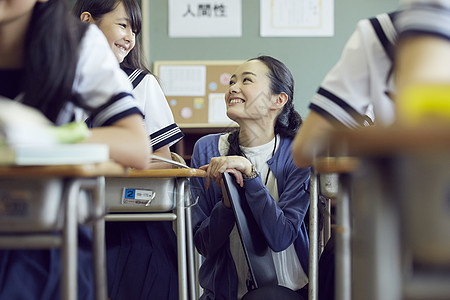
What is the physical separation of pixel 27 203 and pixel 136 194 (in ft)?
3.32

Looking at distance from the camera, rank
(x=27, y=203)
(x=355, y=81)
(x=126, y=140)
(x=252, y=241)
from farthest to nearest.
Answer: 1. (x=252, y=241)
2. (x=355, y=81)
3. (x=126, y=140)
4. (x=27, y=203)

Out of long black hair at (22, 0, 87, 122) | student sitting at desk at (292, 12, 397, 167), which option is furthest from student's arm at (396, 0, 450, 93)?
long black hair at (22, 0, 87, 122)

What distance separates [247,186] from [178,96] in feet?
8.60

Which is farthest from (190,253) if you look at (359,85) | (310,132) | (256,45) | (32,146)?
(256,45)

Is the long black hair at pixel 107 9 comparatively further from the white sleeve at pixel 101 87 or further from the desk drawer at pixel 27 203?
the desk drawer at pixel 27 203

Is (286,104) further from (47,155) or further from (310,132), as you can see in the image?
(47,155)

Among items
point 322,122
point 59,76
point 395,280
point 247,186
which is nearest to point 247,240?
point 247,186

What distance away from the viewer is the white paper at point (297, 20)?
15.2 feet

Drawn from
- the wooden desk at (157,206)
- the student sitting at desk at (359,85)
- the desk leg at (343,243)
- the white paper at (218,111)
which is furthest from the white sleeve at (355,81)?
the white paper at (218,111)

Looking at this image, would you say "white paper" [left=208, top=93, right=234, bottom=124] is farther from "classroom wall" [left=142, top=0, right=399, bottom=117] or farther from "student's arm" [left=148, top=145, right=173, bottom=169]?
"student's arm" [left=148, top=145, right=173, bottom=169]

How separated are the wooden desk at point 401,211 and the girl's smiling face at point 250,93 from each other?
1.82 m

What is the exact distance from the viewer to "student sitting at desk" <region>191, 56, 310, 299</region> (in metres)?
2.06

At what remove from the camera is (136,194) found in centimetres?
191

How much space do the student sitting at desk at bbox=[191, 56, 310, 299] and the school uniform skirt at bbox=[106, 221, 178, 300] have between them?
151mm
